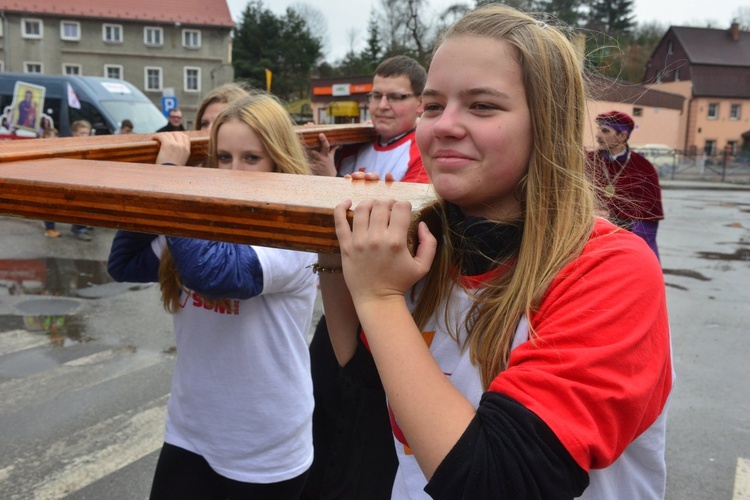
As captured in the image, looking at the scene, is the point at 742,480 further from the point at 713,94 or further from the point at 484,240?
the point at 713,94

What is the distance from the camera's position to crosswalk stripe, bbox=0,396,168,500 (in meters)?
3.53

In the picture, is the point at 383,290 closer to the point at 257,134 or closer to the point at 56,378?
the point at 257,134

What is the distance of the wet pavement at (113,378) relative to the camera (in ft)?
12.2

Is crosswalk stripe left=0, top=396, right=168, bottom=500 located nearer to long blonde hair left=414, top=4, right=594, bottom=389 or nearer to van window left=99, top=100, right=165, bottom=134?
long blonde hair left=414, top=4, right=594, bottom=389

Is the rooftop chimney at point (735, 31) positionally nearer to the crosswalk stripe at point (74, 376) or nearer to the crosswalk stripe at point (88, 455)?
the crosswalk stripe at point (74, 376)

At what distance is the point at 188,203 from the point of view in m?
1.03

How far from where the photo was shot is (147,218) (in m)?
1.07

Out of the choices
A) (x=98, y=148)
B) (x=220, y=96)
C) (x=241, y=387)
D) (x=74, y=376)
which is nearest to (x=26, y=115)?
(x=74, y=376)

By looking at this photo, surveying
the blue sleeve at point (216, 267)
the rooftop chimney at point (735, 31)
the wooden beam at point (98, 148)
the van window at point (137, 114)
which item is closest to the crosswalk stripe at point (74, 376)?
the wooden beam at point (98, 148)

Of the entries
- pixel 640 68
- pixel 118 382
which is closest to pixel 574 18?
pixel 640 68

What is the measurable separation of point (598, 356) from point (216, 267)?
129 centimetres

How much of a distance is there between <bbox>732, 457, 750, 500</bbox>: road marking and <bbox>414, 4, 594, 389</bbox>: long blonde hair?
3108mm

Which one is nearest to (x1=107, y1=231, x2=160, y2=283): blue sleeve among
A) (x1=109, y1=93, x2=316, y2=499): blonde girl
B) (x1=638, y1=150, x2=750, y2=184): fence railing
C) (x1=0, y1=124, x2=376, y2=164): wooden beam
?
(x1=109, y1=93, x2=316, y2=499): blonde girl

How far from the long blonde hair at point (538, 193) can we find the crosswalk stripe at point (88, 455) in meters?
3.11
